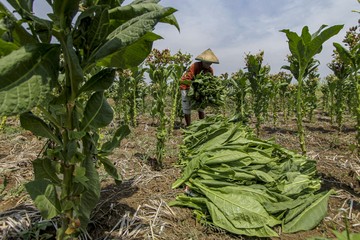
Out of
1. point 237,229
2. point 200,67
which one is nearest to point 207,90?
point 200,67

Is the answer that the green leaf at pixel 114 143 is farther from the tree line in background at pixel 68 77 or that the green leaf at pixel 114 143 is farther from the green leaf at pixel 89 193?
the green leaf at pixel 89 193

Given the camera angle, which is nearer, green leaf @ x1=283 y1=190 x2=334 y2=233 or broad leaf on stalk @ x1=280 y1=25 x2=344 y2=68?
green leaf @ x1=283 y1=190 x2=334 y2=233

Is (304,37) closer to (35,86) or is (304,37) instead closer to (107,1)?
(107,1)

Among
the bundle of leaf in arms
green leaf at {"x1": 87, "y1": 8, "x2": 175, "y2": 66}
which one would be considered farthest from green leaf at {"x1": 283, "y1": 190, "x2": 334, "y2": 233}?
the bundle of leaf in arms

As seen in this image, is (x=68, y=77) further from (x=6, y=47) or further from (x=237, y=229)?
(x=237, y=229)

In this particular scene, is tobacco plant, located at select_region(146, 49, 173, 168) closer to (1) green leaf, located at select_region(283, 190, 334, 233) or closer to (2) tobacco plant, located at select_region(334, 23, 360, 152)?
(1) green leaf, located at select_region(283, 190, 334, 233)

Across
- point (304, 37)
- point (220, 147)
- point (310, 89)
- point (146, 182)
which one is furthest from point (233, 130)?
point (310, 89)

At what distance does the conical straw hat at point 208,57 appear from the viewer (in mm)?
6763

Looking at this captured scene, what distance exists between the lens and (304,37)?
4.26m

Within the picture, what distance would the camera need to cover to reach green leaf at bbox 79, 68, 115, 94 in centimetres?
155

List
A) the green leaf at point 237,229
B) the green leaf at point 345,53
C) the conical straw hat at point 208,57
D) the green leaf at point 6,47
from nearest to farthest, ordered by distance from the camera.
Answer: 1. the green leaf at point 6,47
2. the green leaf at point 237,229
3. the green leaf at point 345,53
4. the conical straw hat at point 208,57

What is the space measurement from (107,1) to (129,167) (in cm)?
271

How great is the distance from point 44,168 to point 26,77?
579 millimetres

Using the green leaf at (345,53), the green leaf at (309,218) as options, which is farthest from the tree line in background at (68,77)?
the green leaf at (345,53)
